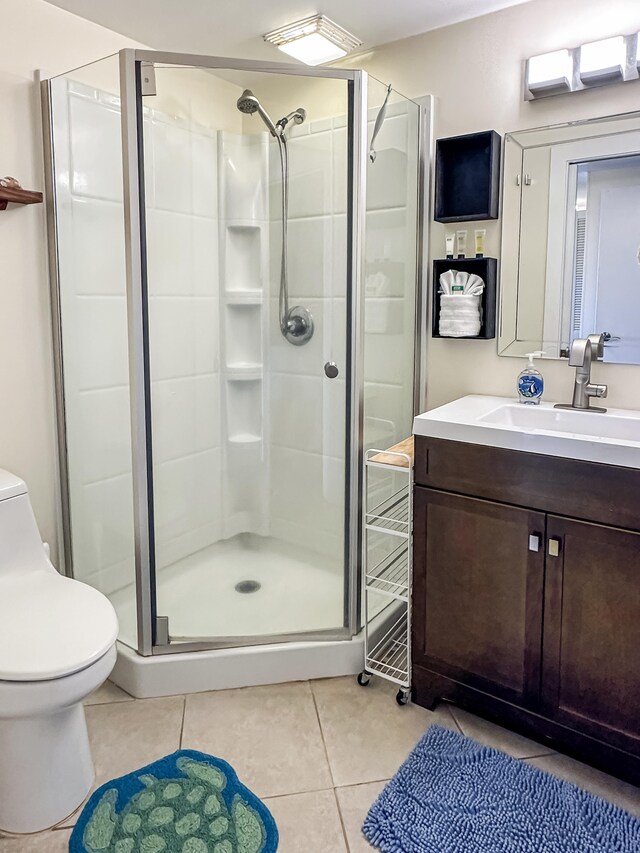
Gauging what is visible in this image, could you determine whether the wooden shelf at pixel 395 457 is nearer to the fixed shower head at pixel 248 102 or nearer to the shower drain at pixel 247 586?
the shower drain at pixel 247 586

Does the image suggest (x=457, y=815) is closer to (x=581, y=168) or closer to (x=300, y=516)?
(x=300, y=516)

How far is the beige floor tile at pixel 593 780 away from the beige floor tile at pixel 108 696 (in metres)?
1.28

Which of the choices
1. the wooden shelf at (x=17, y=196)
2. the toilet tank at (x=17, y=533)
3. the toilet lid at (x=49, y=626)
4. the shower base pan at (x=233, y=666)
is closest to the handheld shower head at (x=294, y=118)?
the wooden shelf at (x=17, y=196)

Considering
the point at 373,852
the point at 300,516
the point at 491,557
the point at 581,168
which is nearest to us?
the point at 373,852

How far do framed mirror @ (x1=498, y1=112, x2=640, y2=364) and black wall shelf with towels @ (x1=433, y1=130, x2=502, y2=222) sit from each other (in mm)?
65

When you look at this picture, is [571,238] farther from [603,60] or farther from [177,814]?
[177,814]

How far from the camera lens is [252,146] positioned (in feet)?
6.95

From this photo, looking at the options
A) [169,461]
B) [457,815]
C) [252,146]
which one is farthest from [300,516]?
[252,146]

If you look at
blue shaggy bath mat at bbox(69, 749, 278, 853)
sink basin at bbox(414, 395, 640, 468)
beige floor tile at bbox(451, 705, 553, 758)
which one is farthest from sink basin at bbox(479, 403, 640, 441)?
blue shaggy bath mat at bbox(69, 749, 278, 853)

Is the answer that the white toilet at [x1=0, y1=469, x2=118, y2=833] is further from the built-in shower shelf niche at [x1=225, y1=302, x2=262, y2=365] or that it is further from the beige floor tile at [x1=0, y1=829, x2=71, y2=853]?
the built-in shower shelf niche at [x1=225, y1=302, x2=262, y2=365]

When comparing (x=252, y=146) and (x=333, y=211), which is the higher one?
(x=252, y=146)

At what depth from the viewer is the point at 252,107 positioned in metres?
2.02

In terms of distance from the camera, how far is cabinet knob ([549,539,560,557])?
168 centimetres

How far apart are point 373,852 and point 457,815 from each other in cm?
25
